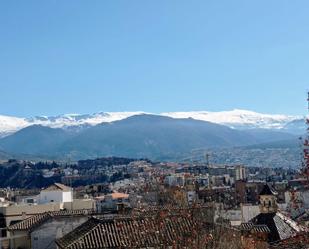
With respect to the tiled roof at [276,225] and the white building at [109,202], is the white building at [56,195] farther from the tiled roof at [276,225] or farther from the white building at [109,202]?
the tiled roof at [276,225]

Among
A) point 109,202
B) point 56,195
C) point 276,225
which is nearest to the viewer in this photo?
point 276,225

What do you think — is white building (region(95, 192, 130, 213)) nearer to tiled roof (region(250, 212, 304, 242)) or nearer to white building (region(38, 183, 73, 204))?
A: white building (region(38, 183, 73, 204))

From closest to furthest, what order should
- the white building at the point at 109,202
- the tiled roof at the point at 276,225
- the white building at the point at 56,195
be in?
the tiled roof at the point at 276,225 → the white building at the point at 109,202 → the white building at the point at 56,195

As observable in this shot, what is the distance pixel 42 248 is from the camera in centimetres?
3894

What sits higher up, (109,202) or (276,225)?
(276,225)

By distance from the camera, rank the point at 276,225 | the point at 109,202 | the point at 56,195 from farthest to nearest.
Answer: the point at 109,202 → the point at 56,195 → the point at 276,225

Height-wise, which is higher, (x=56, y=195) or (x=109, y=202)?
(x=56, y=195)

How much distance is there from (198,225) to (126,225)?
1157cm

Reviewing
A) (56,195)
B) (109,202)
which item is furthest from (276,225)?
(109,202)

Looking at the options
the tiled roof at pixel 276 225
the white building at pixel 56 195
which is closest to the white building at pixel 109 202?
the white building at pixel 56 195

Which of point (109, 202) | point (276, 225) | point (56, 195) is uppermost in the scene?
point (56, 195)

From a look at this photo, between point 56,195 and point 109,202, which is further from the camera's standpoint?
point 109,202

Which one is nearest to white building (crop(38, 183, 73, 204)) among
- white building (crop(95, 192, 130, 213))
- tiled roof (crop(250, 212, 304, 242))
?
white building (crop(95, 192, 130, 213))

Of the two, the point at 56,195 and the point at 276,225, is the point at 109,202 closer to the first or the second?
the point at 56,195
